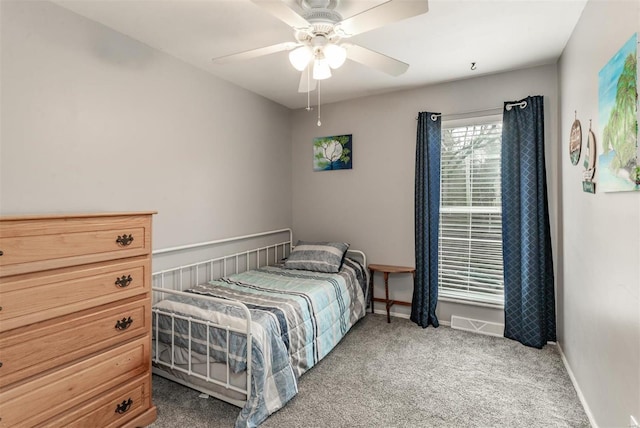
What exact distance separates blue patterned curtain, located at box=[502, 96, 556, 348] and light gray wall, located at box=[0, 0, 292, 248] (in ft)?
8.22

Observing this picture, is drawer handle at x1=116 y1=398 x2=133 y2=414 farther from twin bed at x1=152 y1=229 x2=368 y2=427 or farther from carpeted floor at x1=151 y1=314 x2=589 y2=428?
twin bed at x1=152 y1=229 x2=368 y2=427

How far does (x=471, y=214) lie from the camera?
126 inches

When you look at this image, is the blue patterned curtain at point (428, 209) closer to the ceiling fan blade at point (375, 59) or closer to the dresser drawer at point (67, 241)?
the ceiling fan blade at point (375, 59)

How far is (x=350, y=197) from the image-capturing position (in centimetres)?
378

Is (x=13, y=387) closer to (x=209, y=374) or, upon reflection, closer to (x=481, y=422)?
(x=209, y=374)

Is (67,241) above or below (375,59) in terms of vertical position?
below

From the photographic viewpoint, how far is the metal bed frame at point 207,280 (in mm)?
1898

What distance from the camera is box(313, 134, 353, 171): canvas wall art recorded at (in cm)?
376

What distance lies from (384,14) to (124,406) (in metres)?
2.35

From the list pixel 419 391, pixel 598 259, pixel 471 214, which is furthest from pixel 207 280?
pixel 598 259

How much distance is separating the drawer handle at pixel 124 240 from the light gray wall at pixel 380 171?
2427 millimetres

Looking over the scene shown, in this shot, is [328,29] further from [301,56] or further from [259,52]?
[259,52]

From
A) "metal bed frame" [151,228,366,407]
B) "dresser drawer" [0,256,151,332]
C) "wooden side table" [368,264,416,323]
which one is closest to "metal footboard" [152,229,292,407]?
"metal bed frame" [151,228,366,407]

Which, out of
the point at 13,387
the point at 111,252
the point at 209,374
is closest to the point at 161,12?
the point at 111,252
